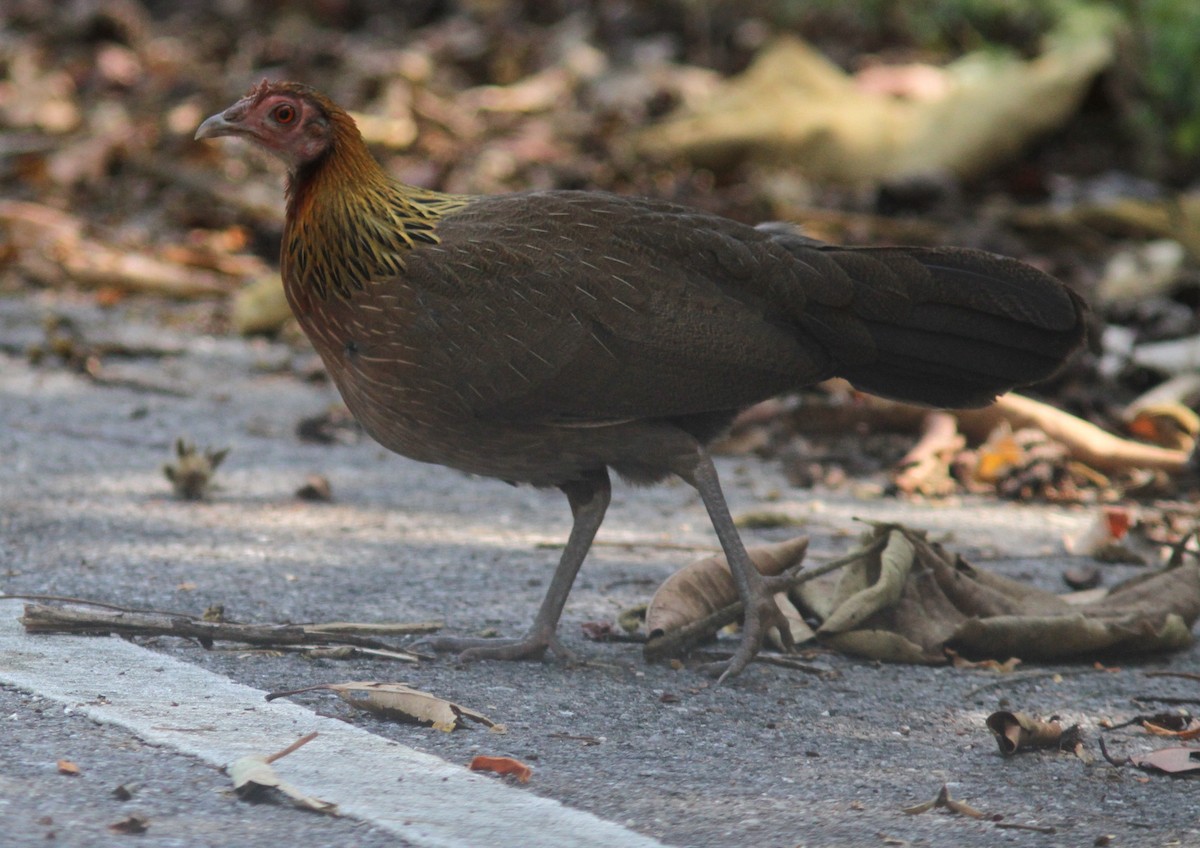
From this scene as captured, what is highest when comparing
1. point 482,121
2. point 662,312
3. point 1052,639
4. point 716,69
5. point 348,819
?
point 716,69

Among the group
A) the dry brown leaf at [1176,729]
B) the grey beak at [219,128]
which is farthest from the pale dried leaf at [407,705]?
the grey beak at [219,128]

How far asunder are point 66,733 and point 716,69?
10.9m

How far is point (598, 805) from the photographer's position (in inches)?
117

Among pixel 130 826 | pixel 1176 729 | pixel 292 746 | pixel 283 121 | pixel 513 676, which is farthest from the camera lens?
pixel 283 121

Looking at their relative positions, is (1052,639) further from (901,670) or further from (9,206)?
(9,206)

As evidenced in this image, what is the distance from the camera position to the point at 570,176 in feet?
34.6

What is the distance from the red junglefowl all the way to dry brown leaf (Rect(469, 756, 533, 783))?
82 cm

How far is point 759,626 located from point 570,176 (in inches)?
271

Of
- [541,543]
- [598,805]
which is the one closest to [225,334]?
[541,543]

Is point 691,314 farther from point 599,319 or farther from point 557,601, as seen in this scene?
point 557,601

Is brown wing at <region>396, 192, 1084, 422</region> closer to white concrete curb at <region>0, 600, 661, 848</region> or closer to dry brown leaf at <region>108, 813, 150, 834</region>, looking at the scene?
white concrete curb at <region>0, 600, 661, 848</region>

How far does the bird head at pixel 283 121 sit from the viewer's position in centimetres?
423

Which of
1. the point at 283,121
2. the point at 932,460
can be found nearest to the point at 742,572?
the point at 283,121

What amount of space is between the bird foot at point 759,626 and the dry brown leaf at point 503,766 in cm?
90
